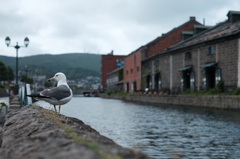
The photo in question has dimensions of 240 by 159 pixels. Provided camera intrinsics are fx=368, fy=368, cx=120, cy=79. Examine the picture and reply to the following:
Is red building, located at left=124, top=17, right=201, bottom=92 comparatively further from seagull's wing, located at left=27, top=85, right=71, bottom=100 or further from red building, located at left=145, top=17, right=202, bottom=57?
seagull's wing, located at left=27, top=85, right=71, bottom=100

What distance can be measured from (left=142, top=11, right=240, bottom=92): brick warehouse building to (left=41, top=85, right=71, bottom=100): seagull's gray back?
2392 cm

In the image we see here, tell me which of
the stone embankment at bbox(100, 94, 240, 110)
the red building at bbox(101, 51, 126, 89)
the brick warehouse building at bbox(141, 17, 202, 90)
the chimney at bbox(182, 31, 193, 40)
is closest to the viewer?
the stone embankment at bbox(100, 94, 240, 110)

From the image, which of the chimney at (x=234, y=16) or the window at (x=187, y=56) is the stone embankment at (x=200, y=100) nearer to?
the window at (x=187, y=56)

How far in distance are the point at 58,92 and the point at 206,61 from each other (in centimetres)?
2967

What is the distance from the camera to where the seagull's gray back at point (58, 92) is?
22.3 feet

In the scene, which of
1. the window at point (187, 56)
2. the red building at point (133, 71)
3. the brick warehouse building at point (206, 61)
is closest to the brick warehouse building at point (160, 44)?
the red building at point (133, 71)

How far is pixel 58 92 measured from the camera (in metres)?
6.88

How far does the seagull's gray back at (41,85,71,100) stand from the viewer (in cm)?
680

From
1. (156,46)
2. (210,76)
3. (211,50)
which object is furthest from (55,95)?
(156,46)

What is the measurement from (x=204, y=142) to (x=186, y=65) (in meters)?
30.1

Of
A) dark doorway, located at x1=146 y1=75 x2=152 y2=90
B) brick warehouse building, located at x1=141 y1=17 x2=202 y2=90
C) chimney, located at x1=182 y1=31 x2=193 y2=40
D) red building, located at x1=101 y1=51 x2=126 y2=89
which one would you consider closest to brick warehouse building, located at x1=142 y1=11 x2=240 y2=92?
chimney, located at x1=182 y1=31 x2=193 y2=40

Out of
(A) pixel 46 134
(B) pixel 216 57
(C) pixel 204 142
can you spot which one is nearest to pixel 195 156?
(C) pixel 204 142

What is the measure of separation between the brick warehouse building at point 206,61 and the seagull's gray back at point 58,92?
23.9 meters

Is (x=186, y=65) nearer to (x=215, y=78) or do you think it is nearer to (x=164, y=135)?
(x=215, y=78)
